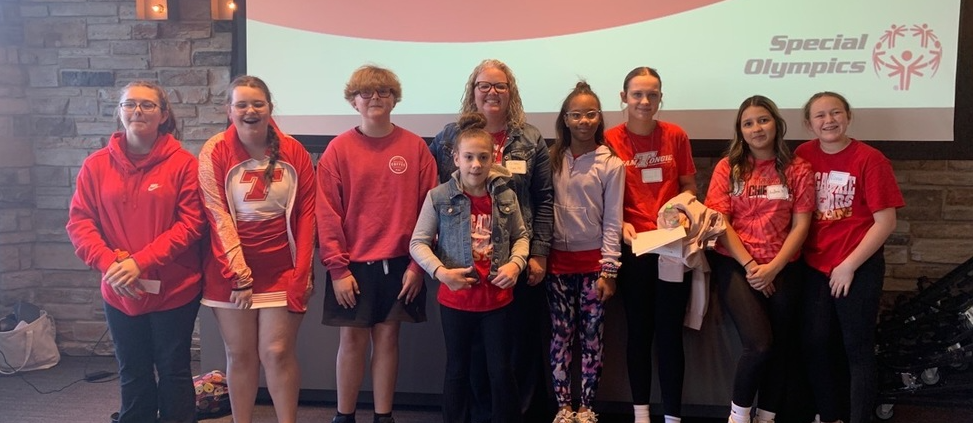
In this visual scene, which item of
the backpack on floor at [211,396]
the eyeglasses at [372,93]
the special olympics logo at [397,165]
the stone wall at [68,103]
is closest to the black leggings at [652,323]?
the special olympics logo at [397,165]

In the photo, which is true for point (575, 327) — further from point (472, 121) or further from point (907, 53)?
point (907, 53)

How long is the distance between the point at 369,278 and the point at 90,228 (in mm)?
925

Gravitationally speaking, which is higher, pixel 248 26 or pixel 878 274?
pixel 248 26

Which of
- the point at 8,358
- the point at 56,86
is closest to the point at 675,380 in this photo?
the point at 8,358

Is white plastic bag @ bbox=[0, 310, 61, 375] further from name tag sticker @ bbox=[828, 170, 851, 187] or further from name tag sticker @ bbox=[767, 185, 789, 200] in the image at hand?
name tag sticker @ bbox=[828, 170, 851, 187]

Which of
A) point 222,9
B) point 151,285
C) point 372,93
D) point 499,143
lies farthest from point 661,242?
point 222,9

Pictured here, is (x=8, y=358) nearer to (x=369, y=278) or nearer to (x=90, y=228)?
(x=90, y=228)

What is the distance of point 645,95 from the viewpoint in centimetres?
222

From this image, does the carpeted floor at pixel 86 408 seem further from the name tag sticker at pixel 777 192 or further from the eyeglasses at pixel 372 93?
the eyeglasses at pixel 372 93

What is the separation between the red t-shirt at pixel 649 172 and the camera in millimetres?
2297

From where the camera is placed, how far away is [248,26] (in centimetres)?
304

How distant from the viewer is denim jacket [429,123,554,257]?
7.11ft

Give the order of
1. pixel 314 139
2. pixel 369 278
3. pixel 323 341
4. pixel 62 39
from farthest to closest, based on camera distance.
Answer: pixel 62 39, pixel 314 139, pixel 323 341, pixel 369 278

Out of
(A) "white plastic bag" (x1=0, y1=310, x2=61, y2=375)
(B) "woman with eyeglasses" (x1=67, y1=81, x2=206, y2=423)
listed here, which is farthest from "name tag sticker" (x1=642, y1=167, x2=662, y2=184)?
(A) "white plastic bag" (x1=0, y1=310, x2=61, y2=375)
